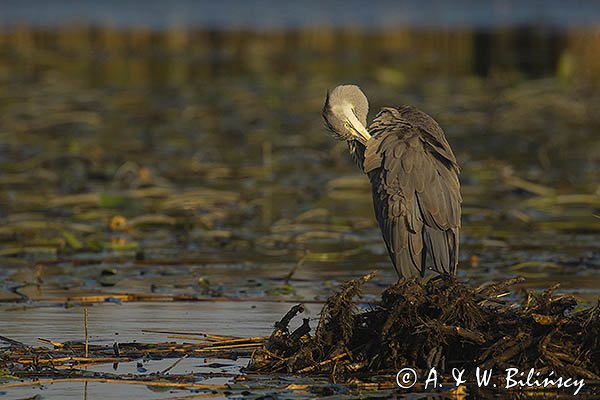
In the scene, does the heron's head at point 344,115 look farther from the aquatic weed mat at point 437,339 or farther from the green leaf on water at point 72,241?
the green leaf on water at point 72,241

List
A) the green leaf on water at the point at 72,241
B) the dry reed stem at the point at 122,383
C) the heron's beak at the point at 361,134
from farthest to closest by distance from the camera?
the green leaf on water at the point at 72,241 < the heron's beak at the point at 361,134 < the dry reed stem at the point at 122,383

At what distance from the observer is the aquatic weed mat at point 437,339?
21.1ft

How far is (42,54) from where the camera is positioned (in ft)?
→ 83.2

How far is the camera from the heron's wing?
7383mm

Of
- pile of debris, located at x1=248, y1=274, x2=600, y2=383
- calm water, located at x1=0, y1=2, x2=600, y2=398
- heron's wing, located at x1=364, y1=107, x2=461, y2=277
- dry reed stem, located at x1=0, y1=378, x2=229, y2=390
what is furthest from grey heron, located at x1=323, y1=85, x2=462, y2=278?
dry reed stem, located at x1=0, y1=378, x2=229, y2=390

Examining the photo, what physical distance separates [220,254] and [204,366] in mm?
3659

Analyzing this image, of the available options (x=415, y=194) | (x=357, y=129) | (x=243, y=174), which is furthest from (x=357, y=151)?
(x=243, y=174)

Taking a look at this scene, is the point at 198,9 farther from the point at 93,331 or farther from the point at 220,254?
the point at 93,331

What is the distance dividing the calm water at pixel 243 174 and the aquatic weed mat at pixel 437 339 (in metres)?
0.96

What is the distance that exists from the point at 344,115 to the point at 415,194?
785 mm

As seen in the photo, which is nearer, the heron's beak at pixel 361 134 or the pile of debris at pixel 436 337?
the pile of debris at pixel 436 337

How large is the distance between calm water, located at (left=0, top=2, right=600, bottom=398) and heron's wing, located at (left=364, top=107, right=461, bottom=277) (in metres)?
1.04

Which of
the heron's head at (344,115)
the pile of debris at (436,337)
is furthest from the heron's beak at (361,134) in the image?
the pile of debris at (436,337)

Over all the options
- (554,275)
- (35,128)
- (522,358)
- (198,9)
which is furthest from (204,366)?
(198,9)
